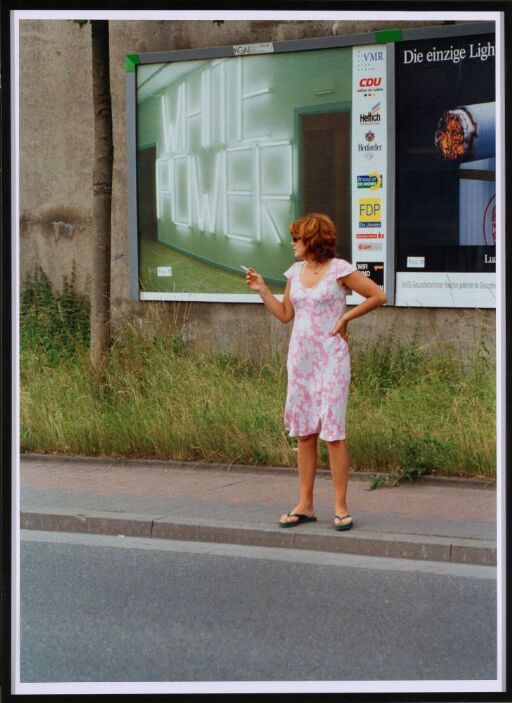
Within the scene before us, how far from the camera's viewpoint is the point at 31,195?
14.6m

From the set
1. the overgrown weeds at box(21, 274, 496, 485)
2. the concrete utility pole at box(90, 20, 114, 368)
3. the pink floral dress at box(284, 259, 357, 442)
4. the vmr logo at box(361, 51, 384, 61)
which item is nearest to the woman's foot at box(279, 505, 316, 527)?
the pink floral dress at box(284, 259, 357, 442)

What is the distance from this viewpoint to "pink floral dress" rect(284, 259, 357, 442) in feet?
23.8

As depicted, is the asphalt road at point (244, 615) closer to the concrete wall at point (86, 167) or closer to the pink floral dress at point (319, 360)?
the pink floral dress at point (319, 360)

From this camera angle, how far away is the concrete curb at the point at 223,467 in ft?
28.1

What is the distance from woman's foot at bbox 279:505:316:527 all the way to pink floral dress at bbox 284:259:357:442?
49 cm

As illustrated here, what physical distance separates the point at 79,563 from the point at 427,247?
594 centimetres

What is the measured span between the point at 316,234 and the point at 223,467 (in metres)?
2.81

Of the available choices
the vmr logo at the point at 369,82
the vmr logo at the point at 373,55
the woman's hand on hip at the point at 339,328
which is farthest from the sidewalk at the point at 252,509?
the vmr logo at the point at 373,55

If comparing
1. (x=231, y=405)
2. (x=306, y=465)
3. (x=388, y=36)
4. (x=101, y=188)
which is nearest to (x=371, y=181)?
(x=388, y=36)

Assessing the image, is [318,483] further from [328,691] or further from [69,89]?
[69,89]

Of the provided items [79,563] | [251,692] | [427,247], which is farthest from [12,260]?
[427,247]

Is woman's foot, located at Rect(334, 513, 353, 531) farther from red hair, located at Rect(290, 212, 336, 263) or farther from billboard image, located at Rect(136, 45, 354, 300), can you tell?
billboard image, located at Rect(136, 45, 354, 300)

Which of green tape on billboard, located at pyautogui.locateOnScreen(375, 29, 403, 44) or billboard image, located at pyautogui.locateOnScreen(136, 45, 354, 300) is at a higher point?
green tape on billboard, located at pyautogui.locateOnScreen(375, 29, 403, 44)

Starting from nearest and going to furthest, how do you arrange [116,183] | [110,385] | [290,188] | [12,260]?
[12,260], [110,385], [290,188], [116,183]
